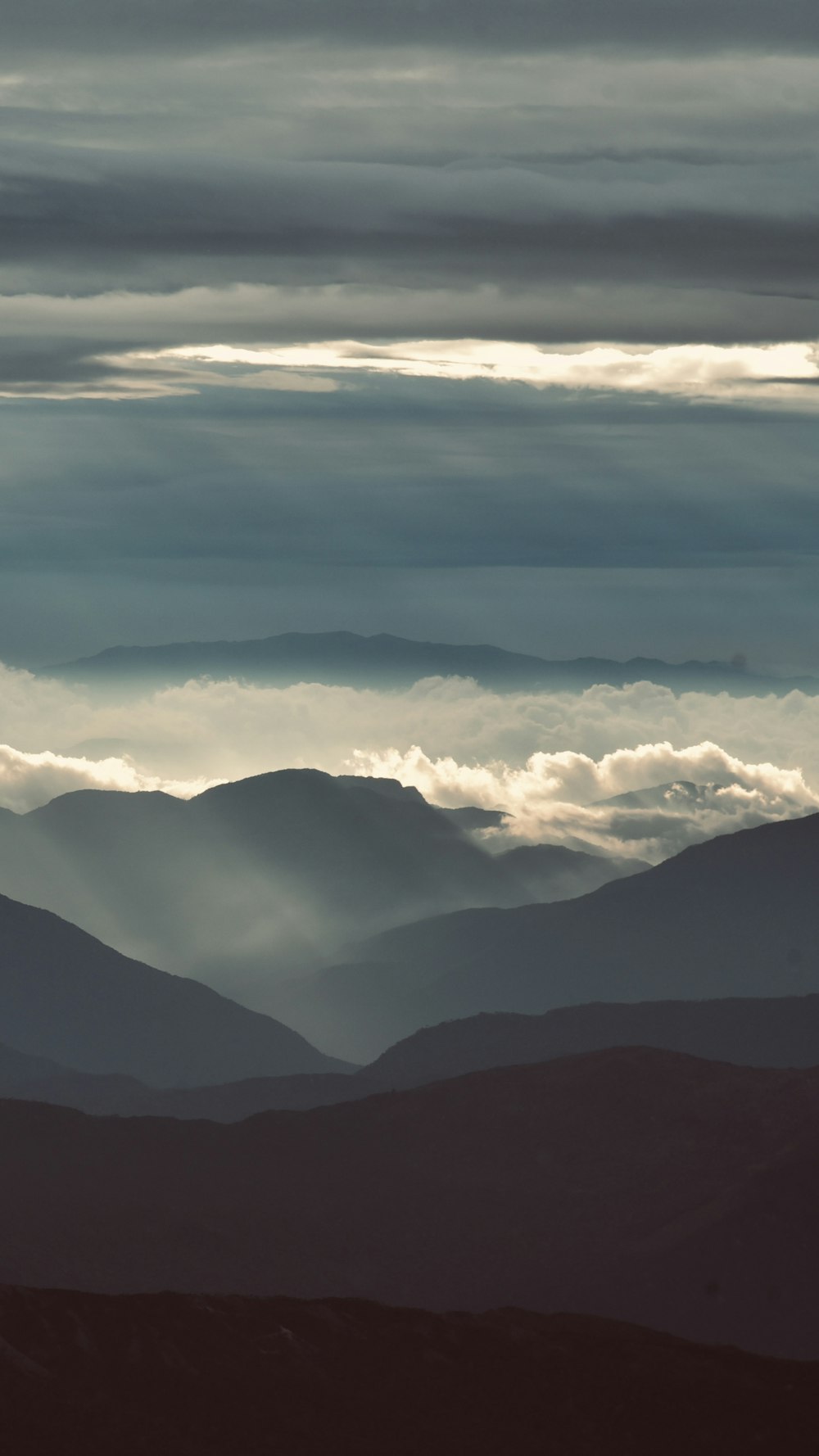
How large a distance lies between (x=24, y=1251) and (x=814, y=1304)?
83.7 metres

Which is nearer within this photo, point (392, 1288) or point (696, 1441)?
point (696, 1441)

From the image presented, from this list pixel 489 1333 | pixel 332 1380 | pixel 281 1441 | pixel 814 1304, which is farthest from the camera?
pixel 814 1304

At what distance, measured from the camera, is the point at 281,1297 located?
15000cm

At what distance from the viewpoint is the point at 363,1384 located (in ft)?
441

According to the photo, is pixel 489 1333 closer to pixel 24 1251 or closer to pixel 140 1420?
pixel 140 1420

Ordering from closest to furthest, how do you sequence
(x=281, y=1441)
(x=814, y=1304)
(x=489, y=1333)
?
(x=281, y=1441)
(x=489, y=1333)
(x=814, y=1304)

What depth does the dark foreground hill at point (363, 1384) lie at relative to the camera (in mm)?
125438

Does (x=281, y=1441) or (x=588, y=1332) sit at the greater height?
(x=588, y=1332)

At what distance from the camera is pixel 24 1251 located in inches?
7721

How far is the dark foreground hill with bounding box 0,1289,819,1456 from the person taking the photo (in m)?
125

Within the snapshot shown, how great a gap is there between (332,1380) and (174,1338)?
41.7 feet

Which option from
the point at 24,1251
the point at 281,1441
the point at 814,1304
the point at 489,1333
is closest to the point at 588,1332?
the point at 489,1333

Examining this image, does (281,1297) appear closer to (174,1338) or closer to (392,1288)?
(174,1338)

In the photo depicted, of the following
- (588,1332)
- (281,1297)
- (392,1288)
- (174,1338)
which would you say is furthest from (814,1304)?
(174,1338)
